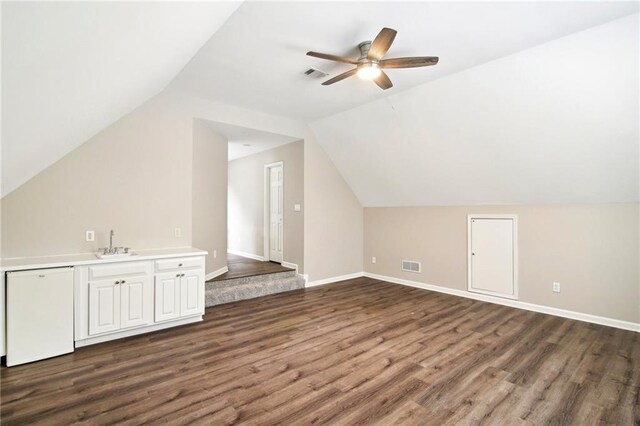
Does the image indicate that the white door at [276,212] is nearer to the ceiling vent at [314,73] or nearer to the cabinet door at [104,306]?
the ceiling vent at [314,73]

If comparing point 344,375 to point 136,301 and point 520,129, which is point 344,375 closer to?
point 136,301

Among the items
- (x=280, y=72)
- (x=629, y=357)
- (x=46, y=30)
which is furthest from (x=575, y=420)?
(x=280, y=72)

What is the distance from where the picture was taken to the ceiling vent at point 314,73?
340cm

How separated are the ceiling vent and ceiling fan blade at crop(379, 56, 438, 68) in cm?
87

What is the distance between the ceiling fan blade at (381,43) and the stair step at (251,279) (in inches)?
147

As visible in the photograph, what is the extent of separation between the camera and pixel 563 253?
13.3 feet

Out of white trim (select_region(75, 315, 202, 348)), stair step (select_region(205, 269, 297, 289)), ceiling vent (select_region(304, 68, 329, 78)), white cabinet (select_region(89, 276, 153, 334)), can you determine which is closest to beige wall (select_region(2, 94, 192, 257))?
white cabinet (select_region(89, 276, 153, 334))

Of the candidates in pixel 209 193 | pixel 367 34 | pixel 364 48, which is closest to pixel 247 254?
pixel 209 193

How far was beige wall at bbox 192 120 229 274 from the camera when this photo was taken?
453 cm

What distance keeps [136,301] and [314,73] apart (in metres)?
3.21

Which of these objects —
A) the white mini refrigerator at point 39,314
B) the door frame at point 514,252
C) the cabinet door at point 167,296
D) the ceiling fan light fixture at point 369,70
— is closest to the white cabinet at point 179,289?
the cabinet door at point 167,296

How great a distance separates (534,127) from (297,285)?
13.5 feet

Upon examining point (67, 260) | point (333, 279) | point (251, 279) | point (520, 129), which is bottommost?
point (333, 279)

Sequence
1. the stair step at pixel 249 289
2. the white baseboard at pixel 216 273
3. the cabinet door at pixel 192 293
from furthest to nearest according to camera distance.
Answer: the white baseboard at pixel 216 273, the stair step at pixel 249 289, the cabinet door at pixel 192 293
